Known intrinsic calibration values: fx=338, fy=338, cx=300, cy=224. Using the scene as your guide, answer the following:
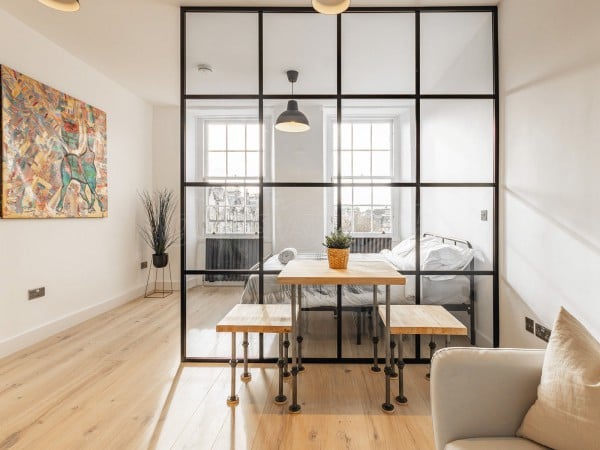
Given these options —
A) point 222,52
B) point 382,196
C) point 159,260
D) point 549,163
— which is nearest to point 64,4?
point 222,52

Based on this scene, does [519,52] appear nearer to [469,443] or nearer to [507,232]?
[507,232]

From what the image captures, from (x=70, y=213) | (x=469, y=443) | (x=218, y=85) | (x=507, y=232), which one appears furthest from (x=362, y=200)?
(x=70, y=213)

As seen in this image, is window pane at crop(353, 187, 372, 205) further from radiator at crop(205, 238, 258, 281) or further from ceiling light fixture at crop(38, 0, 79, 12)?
ceiling light fixture at crop(38, 0, 79, 12)

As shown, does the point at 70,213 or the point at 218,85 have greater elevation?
the point at 218,85

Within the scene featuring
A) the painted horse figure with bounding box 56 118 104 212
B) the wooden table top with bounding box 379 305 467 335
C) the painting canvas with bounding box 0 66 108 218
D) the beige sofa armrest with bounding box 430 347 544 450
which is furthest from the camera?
A: the painted horse figure with bounding box 56 118 104 212

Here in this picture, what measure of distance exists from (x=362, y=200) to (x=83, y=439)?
2.27 m

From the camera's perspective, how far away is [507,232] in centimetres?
254

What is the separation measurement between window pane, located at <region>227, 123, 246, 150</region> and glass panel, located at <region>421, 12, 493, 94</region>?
4.73 feet

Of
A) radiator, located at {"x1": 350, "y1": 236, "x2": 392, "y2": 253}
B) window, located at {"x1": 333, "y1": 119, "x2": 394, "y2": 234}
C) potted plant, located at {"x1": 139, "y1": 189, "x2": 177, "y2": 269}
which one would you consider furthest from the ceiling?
radiator, located at {"x1": 350, "y1": 236, "x2": 392, "y2": 253}

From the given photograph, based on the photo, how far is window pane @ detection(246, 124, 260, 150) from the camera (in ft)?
8.64

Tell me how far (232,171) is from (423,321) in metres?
1.75

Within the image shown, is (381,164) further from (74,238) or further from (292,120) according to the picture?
(74,238)

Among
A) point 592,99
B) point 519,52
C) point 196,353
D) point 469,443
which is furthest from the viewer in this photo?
point 196,353

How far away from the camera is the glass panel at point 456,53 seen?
8.61ft
